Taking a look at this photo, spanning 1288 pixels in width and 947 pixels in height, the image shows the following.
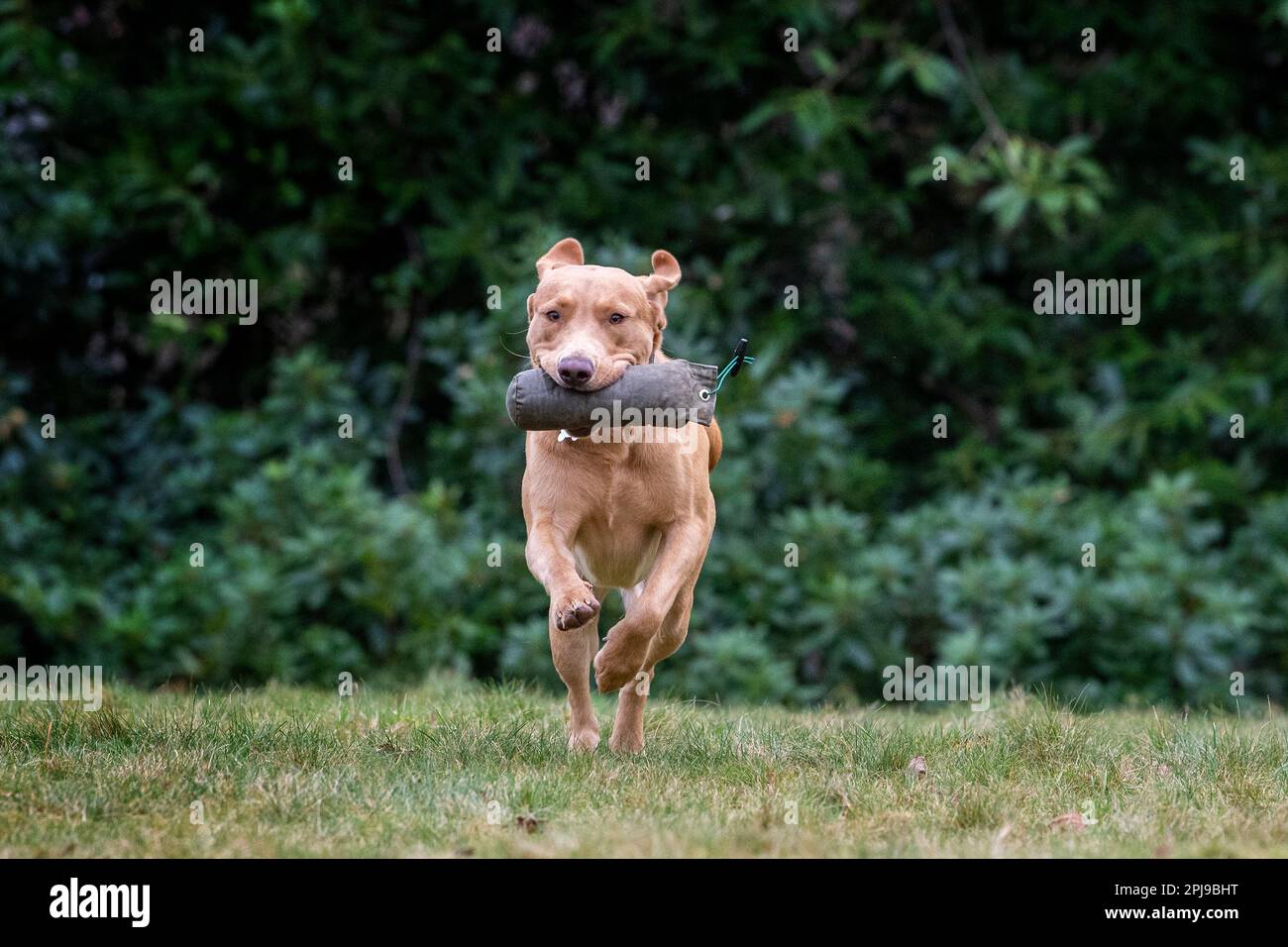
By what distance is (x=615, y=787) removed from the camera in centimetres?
474

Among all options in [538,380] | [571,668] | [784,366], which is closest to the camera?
[538,380]

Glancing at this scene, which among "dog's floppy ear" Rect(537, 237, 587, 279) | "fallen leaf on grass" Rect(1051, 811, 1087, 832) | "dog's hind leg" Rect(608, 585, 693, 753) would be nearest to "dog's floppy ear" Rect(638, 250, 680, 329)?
"dog's floppy ear" Rect(537, 237, 587, 279)

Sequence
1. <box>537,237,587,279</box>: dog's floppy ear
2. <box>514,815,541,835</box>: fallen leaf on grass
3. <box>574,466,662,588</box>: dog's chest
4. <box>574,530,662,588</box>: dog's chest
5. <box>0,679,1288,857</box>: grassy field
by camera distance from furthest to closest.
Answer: <box>537,237,587,279</box>: dog's floppy ear
<box>574,530,662,588</box>: dog's chest
<box>574,466,662,588</box>: dog's chest
<box>514,815,541,835</box>: fallen leaf on grass
<box>0,679,1288,857</box>: grassy field

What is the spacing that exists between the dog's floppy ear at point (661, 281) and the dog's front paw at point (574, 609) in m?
1.09

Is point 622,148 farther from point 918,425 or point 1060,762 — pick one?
point 1060,762

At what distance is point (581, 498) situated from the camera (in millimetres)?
5340

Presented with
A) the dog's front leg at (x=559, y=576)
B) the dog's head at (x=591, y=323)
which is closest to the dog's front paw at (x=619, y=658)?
the dog's front leg at (x=559, y=576)

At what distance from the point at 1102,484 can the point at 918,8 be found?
349 centimetres

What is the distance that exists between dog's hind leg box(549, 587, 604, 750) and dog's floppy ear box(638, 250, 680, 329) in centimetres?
111

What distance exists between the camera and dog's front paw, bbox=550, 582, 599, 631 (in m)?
4.86

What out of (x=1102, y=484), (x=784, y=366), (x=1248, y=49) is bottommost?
(x=1102, y=484)

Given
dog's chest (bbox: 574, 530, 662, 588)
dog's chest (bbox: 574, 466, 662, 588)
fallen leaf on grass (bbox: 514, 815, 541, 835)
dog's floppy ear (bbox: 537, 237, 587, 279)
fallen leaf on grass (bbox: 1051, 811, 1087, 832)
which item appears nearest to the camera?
fallen leaf on grass (bbox: 514, 815, 541, 835)

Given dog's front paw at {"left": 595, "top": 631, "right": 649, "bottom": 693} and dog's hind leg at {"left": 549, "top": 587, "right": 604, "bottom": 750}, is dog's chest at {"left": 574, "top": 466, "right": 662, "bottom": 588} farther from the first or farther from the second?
dog's front paw at {"left": 595, "top": 631, "right": 649, "bottom": 693}

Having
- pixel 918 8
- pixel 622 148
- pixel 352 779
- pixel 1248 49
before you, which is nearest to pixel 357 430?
pixel 622 148
